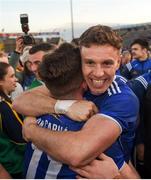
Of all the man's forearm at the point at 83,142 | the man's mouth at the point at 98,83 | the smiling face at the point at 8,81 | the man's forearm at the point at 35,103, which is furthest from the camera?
the smiling face at the point at 8,81

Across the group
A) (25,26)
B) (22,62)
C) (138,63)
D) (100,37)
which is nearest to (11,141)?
(100,37)

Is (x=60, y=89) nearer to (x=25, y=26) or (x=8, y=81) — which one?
(x=8, y=81)

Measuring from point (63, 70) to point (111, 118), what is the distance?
0.36 m

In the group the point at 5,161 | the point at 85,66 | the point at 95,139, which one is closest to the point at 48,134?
the point at 95,139

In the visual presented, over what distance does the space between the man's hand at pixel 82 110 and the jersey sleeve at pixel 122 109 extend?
0.18ft

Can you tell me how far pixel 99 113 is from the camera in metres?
1.76

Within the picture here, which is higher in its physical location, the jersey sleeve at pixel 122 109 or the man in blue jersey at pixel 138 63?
the jersey sleeve at pixel 122 109

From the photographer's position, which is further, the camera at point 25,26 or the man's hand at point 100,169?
the camera at point 25,26

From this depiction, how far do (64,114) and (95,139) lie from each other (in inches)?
11.7

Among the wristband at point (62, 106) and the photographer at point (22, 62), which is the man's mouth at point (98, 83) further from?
the photographer at point (22, 62)

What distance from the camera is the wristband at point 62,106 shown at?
186 cm

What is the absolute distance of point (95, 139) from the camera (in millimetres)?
1640

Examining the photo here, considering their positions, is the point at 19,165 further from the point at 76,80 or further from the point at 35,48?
the point at 35,48

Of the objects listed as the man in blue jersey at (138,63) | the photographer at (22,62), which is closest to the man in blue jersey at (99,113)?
the photographer at (22,62)
